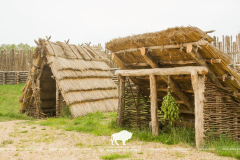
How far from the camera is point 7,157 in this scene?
5.43 m

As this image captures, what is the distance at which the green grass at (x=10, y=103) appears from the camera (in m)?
11.6

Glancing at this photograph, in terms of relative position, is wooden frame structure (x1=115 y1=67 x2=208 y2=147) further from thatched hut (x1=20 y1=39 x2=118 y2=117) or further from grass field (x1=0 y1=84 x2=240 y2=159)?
thatched hut (x1=20 y1=39 x2=118 y2=117)

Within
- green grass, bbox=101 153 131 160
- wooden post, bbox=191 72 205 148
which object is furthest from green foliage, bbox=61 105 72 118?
wooden post, bbox=191 72 205 148

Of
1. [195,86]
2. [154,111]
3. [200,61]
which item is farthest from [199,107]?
[154,111]

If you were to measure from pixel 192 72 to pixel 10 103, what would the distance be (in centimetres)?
1278

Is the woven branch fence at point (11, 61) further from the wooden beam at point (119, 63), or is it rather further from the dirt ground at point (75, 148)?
the wooden beam at point (119, 63)

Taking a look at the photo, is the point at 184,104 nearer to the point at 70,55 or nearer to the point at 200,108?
the point at 200,108

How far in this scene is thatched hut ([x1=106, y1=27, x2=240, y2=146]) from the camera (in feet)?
18.9

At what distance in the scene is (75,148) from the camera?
6.09 meters

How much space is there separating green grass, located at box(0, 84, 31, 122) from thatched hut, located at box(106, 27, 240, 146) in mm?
6047

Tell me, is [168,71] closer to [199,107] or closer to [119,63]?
[199,107]

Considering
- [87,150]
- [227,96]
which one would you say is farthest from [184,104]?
[87,150]

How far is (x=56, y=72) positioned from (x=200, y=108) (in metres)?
6.92

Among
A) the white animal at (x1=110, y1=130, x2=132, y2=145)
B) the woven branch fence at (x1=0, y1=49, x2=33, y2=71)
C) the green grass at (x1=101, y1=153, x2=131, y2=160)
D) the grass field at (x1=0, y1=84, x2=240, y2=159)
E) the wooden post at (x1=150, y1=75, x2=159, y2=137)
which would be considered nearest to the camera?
the green grass at (x1=101, y1=153, x2=131, y2=160)
